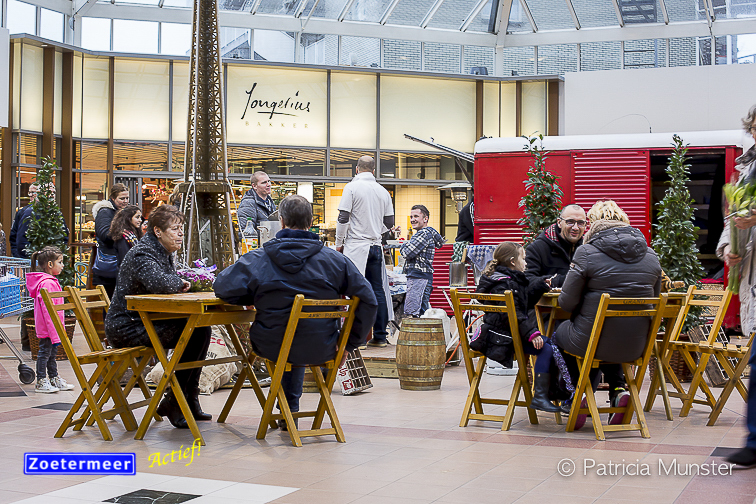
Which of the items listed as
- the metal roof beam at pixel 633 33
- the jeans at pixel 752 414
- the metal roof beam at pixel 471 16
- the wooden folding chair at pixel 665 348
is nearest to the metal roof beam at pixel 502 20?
the metal roof beam at pixel 633 33

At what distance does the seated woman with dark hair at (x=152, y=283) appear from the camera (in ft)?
16.4

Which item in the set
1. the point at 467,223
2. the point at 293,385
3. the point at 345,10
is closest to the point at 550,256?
the point at 293,385

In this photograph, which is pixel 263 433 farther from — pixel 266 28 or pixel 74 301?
pixel 266 28

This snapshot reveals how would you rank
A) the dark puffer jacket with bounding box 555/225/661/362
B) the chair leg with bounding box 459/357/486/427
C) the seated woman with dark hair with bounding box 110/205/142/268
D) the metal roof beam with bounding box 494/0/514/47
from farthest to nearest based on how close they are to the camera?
the metal roof beam with bounding box 494/0/514/47, the seated woman with dark hair with bounding box 110/205/142/268, the chair leg with bounding box 459/357/486/427, the dark puffer jacket with bounding box 555/225/661/362

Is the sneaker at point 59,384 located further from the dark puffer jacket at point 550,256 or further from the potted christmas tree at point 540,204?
the potted christmas tree at point 540,204

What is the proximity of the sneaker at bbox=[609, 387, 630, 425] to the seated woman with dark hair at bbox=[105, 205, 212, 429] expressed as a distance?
2.61 metres

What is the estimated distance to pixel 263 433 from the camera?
16.2ft

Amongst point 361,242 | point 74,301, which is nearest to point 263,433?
point 74,301

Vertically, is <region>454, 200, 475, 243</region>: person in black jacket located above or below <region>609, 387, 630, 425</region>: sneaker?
above

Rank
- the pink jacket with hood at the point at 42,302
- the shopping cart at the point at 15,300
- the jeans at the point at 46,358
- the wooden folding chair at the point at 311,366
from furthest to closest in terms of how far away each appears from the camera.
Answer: the shopping cart at the point at 15,300, the jeans at the point at 46,358, the pink jacket with hood at the point at 42,302, the wooden folding chair at the point at 311,366

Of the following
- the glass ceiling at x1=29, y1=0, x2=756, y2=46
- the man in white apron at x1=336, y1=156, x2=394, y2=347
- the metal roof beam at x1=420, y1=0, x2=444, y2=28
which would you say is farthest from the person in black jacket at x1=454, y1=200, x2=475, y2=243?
the metal roof beam at x1=420, y1=0, x2=444, y2=28

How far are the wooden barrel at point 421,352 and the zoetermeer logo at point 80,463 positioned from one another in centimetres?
291

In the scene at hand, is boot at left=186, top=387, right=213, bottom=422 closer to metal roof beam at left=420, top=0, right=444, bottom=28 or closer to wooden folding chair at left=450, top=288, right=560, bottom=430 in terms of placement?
wooden folding chair at left=450, top=288, right=560, bottom=430

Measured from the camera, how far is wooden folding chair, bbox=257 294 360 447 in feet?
15.3
